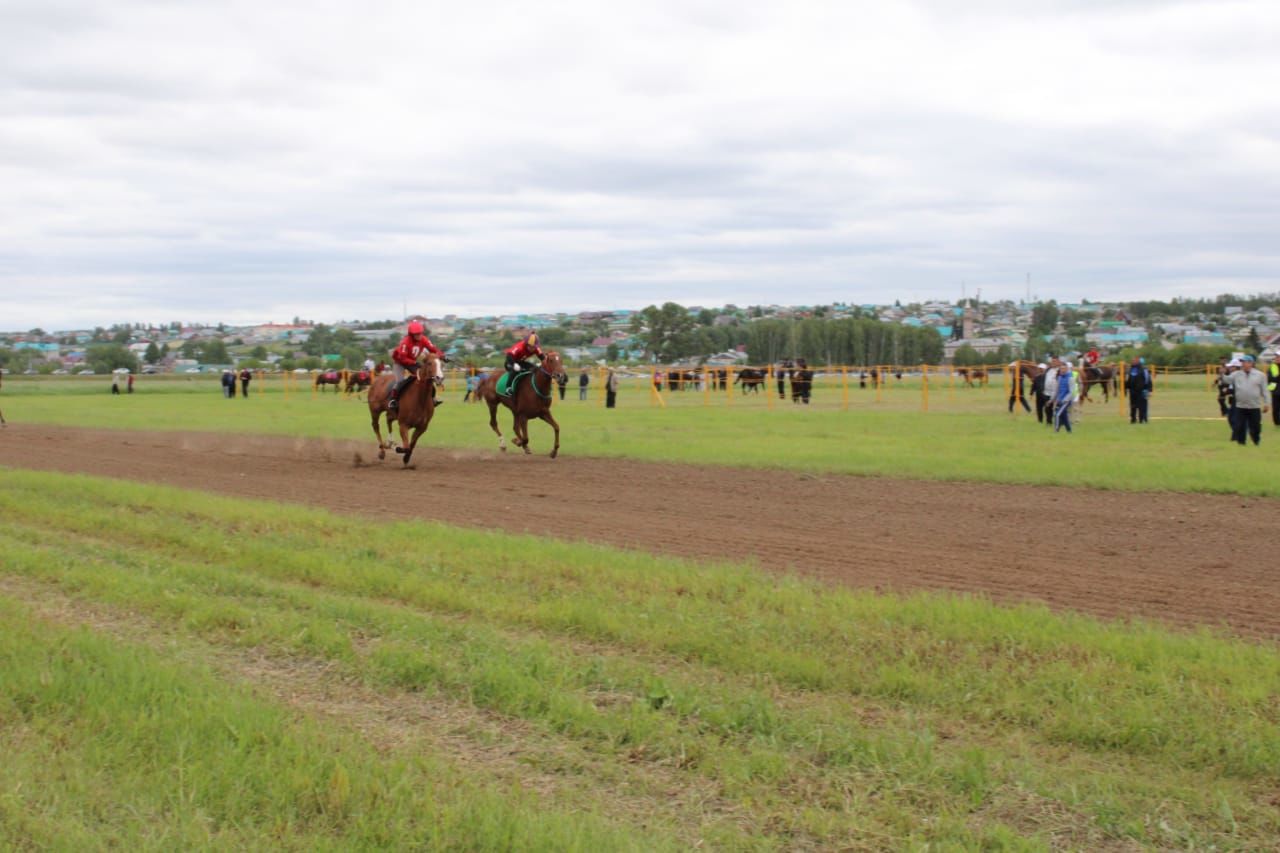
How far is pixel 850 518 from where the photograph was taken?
13.7 meters

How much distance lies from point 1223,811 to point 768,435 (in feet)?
74.6

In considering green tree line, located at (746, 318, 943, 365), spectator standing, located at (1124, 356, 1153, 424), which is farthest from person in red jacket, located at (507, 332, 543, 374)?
green tree line, located at (746, 318, 943, 365)

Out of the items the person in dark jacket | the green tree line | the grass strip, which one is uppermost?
the green tree line

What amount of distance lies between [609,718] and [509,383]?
17.3 m

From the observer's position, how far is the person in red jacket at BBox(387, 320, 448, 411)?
68.3 feet

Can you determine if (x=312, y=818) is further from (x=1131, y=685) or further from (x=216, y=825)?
(x=1131, y=685)

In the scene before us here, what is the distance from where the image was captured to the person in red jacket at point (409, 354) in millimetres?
20828

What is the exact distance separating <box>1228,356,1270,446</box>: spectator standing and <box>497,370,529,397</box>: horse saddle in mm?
14176

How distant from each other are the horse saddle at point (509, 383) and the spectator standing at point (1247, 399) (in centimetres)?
1418

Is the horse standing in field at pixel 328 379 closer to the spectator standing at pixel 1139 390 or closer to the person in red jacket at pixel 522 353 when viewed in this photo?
the person in red jacket at pixel 522 353

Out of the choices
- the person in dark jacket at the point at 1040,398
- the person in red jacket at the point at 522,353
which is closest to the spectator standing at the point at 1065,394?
the person in dark jacket at the point at 1040,398

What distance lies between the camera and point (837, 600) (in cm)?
A: 860

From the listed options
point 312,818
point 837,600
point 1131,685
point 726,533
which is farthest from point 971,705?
point 726,533

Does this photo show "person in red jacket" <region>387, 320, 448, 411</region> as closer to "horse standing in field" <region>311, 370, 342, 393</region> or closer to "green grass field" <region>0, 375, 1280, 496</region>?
"green grass field" <region>0, 375, 1280, 496</region>
